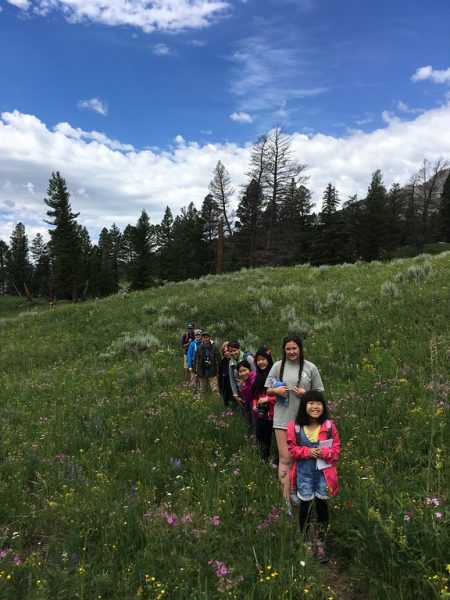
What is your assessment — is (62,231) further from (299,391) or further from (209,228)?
(299,391)

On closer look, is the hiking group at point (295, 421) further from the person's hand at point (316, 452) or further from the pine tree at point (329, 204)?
the pine tree at point (329, 204)

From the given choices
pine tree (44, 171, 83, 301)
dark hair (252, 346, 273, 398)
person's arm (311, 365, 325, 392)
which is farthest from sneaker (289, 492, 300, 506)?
pine tree (44, 171, 83, 301)

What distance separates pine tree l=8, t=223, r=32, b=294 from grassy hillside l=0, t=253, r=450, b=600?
92.1 m

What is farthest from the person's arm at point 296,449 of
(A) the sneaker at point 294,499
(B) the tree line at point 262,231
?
(B) the tree line at point 262,231

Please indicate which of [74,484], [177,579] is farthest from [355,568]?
[74,484]

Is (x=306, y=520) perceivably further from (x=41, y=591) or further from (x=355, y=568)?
(x=41, y=591)

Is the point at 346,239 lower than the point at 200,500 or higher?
higher

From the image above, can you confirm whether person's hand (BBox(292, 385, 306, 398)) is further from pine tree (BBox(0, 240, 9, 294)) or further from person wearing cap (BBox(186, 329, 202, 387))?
pine tree (BBox(0, 240, 9, 294))

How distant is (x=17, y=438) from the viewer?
7.51 m

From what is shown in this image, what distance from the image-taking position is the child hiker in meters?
4.41

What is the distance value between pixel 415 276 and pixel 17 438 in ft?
42.0

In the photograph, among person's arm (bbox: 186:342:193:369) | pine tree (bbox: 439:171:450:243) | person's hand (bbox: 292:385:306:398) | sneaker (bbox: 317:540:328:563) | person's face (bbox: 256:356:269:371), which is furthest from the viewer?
pine tree (bbox: 439:171:450:243)

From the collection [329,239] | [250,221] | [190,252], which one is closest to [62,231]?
[190,252]

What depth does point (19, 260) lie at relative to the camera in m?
95.6
